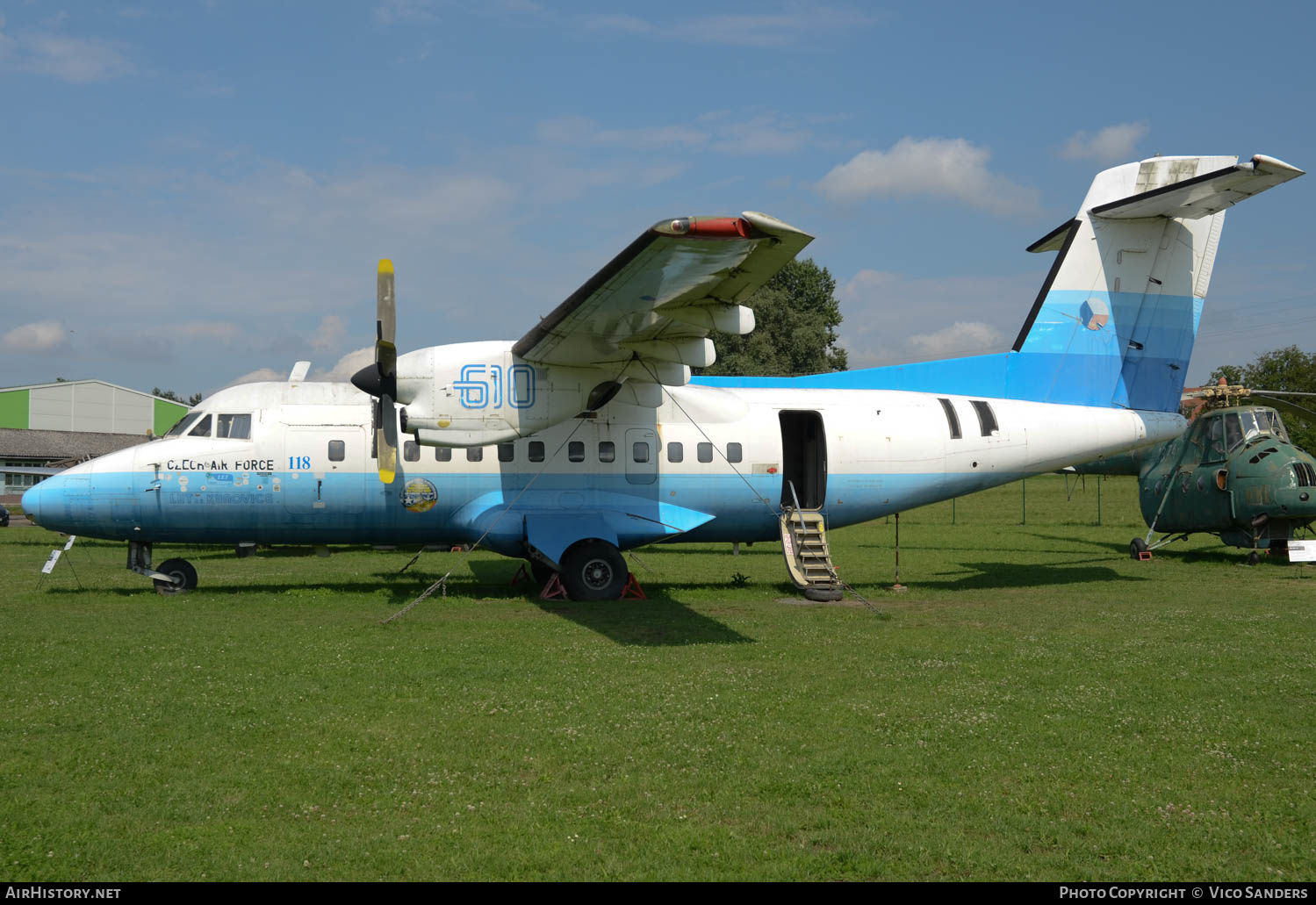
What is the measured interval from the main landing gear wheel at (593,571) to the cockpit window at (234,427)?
5.19m

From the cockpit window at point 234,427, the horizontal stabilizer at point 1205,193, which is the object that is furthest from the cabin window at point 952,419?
the cockpit window at point 234,427

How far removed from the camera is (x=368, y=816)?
531 cm

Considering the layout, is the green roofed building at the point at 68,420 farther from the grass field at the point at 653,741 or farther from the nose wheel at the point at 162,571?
the grass field at the point at 653,741

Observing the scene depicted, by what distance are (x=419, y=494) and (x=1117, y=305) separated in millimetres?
12133

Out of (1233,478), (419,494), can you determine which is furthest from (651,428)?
(1233,478)

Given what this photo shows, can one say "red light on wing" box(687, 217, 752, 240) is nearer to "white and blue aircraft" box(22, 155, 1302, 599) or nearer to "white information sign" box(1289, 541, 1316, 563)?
"white and blue aircraft" box(22, 155, 1302, 599)

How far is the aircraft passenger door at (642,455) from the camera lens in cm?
1463

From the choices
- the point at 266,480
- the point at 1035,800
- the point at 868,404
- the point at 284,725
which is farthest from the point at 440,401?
the point at 1035,800

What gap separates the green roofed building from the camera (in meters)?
53.6

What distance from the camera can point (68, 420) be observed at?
67750 millimetres

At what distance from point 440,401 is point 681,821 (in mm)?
8183

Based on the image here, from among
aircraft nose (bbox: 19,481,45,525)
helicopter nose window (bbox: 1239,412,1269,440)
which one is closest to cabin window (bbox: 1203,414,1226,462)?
helicopter nose window (bbox: 1239,412,1269,440)

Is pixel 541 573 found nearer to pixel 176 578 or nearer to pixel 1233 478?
pixel 176 578

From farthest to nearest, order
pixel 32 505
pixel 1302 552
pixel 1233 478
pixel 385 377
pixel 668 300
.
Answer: pixel 1233 478 → pixel 1302 552 → pixel 32 505 → pixel 385 377 → pixel 668 300
